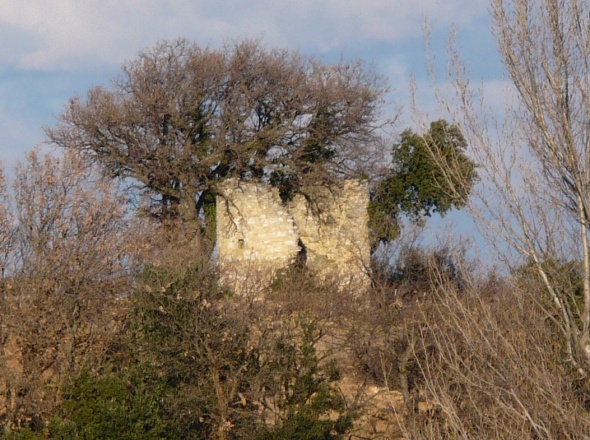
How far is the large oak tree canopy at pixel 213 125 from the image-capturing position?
80.3 ft

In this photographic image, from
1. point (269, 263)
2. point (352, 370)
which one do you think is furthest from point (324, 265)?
point (352, 370)

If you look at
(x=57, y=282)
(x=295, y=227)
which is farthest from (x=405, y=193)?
(x=57, y=282)

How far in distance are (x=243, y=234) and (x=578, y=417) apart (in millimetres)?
15933

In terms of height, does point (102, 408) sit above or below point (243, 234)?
below

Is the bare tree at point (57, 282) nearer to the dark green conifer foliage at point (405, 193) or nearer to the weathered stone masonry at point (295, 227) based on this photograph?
the weathered stone masonry at point (295, 227)

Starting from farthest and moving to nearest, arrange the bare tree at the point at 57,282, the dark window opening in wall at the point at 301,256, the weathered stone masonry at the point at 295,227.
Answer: the dark window opening in wall at the point at 301,256 < the weathered stone masonry at the point at 295,227 < the bare tree at the point at 57,282

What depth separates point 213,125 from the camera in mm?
24719

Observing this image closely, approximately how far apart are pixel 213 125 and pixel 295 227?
126 inches

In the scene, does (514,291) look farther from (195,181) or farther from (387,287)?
(195,181)

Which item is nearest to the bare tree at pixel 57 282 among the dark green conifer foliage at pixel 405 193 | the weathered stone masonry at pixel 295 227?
the weathered stone masonry at pixel 295 227

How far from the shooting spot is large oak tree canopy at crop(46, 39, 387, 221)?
24.5m

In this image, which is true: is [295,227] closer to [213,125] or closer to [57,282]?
[213,125]

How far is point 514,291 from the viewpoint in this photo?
10.7 metres

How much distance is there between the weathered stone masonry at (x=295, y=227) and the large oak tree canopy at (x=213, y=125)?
48cm
